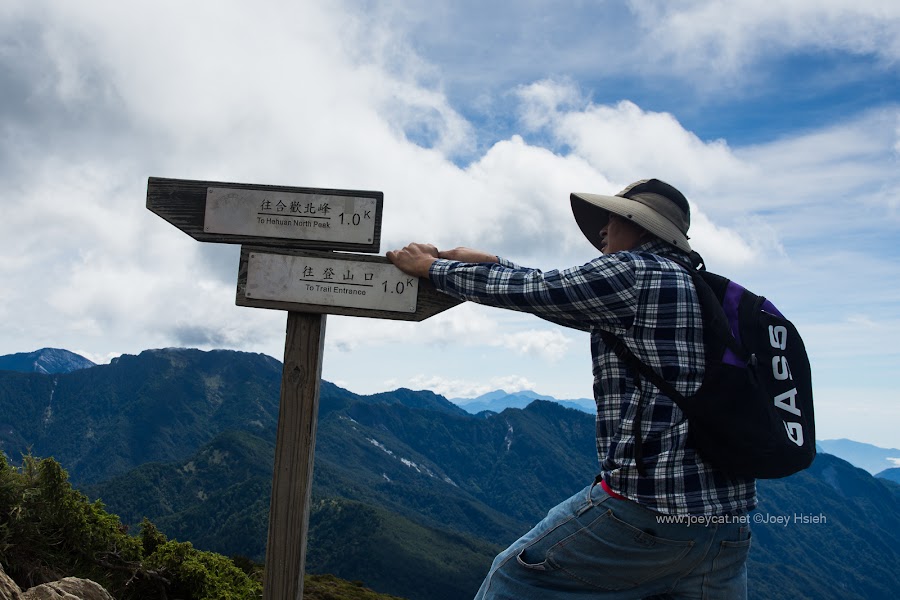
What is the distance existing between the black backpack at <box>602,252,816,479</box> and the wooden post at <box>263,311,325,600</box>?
2.95 metres

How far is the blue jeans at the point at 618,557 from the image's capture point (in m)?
3.66

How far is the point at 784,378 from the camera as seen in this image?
3699mm

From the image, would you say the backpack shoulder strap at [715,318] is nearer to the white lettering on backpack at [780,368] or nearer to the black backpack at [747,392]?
the black backpack at [747,392]

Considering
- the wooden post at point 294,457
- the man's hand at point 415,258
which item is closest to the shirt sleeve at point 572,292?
the man's hand at point 415,258

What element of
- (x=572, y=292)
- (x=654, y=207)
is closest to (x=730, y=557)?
(x=572, y=292)

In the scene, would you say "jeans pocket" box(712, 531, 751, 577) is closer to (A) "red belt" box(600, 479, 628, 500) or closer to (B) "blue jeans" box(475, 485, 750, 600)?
(B) "blue jeans" box(475, 485, 750, 600)

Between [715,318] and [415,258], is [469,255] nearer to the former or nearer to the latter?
[415,258]

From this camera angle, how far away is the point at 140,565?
7512 millimetres

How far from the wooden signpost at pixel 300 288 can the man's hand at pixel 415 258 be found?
12 cm

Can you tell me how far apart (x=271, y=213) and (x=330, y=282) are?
857mm

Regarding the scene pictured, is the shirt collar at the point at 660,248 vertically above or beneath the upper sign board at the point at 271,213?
beneath

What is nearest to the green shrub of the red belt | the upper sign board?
the upper sign board

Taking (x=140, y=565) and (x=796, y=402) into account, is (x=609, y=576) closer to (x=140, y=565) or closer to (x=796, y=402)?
(x=796, y=402)

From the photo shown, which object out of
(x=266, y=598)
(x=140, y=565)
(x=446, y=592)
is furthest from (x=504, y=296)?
(x=446, y=592)
